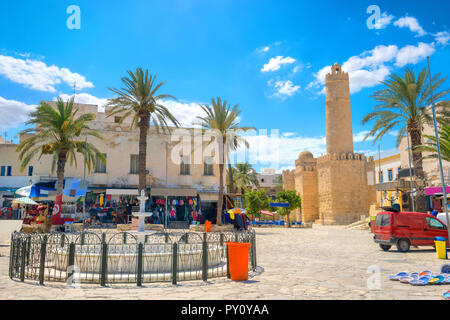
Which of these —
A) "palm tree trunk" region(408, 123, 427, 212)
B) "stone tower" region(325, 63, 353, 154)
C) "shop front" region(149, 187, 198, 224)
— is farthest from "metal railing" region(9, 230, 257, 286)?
"stone tower" region(325, 63, 353, 154)

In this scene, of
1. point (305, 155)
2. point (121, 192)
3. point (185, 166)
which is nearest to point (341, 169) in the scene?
point (305, 155)

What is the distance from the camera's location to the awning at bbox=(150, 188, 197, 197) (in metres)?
29.0

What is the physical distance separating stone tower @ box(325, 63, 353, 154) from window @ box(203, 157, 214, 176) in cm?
1891

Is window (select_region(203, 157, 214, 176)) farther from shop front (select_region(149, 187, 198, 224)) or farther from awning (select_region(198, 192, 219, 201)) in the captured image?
shop front (select_region(149, 187, 198, 224))

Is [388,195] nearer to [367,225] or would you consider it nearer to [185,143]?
[367,225]

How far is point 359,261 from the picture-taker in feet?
37.9

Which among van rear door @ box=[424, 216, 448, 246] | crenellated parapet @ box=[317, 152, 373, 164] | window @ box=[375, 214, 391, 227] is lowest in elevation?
van rear door @ box=[424, 216, 448, 246]

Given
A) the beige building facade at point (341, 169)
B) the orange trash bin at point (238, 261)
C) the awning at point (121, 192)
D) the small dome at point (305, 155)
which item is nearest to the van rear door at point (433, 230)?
the orange trash bin at point (238, 261)

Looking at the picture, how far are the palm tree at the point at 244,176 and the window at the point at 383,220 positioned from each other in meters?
36.0

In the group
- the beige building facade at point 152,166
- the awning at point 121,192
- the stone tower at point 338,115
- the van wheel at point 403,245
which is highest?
the stone tower at point 338,115

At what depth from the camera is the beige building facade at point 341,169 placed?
141 ft

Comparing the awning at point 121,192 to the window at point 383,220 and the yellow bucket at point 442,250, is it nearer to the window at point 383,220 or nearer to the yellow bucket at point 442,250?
the window at point 383,220

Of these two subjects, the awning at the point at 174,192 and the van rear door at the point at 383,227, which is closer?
the van rear door at the point at 383,227
